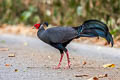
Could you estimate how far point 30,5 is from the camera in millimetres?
22953

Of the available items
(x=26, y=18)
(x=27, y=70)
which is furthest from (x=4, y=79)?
(x=26, y=18)

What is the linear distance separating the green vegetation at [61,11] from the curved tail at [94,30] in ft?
21.5

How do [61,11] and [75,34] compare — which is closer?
[75,34]

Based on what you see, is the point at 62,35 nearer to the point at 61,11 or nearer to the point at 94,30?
the point at 94,30

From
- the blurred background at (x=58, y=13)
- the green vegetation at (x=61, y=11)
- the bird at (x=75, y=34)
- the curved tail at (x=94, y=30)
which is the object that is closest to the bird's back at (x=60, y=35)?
the bird at (x=75, y=34)

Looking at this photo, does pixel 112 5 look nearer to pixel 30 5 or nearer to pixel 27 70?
pixel 30 5

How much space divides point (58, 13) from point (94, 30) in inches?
497

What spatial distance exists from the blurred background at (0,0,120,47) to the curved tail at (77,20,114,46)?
5.28 metres

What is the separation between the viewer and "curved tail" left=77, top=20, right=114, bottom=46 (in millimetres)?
6691

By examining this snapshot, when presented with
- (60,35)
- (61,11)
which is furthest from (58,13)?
(60,35)

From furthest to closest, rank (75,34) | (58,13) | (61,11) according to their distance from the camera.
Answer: (61,11)
(58,13)
(75,34)

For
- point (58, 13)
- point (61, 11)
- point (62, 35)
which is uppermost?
point (61, 11)

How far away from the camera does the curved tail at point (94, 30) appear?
6691 millimetres

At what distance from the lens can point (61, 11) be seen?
19578 mm
